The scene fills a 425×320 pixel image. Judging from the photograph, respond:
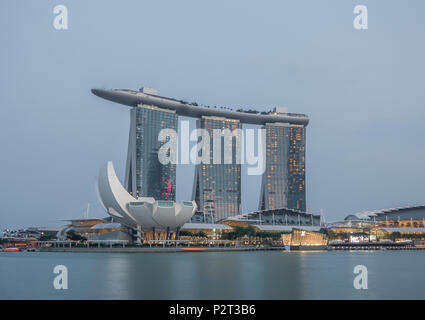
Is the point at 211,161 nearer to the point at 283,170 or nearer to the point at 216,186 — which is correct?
the point at 216,186

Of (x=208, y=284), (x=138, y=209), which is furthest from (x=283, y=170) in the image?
(x=208, y=284)

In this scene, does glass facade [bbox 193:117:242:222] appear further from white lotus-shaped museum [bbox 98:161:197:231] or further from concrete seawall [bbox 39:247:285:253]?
white lotus-shaped museum [bbox 98:161:197:231]

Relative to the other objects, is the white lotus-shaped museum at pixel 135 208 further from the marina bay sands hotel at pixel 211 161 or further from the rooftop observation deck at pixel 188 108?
the rooftop observation deck at pixel 188 108

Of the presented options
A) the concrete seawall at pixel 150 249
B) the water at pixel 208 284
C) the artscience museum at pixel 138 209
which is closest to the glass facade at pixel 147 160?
the concrete seawall at pixel 150 249

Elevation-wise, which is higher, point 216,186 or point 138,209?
point 216,186
